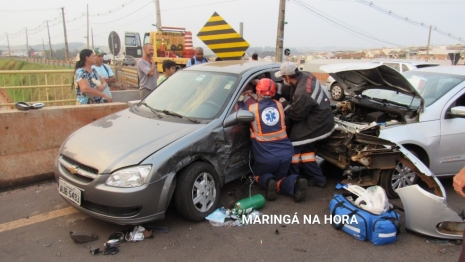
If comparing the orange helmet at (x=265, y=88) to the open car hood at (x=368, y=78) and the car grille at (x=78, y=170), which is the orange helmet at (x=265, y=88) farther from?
the car grille at (x=78, y=170)

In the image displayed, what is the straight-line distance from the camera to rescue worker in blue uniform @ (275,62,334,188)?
14.6 feet

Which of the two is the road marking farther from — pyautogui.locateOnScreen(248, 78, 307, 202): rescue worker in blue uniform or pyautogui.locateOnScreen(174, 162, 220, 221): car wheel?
pyautogui.locateOnScreen(248, 78, 307, 202): rescue worker in blue uniform

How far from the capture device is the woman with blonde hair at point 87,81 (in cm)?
530

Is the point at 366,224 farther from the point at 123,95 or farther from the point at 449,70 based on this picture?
the point at 123,95

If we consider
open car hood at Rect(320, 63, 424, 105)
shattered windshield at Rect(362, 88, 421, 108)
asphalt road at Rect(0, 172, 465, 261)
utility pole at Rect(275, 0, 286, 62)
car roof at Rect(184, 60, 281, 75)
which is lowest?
asphalt road at Rect(0, 172, 465, 261)

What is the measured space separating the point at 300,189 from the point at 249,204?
677 mm

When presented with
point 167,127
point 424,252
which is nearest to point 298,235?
point 424,252

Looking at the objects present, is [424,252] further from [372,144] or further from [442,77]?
[442,77]

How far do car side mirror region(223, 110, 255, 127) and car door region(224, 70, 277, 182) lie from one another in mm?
48

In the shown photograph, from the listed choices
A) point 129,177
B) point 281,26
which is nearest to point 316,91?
point 129,177

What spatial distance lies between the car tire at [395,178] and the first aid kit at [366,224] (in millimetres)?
788

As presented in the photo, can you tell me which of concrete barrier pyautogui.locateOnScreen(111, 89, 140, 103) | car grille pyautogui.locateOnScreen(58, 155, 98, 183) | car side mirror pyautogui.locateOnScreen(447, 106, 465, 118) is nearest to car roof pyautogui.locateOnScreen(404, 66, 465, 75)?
car side mirror pyautogui.locateOnScreen(447, 106, 465, 118)

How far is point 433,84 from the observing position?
4812 mm

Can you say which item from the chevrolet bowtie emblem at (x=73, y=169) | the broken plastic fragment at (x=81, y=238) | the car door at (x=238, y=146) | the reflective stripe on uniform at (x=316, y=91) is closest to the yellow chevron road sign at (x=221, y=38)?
the car door at (x=238, y=146)
